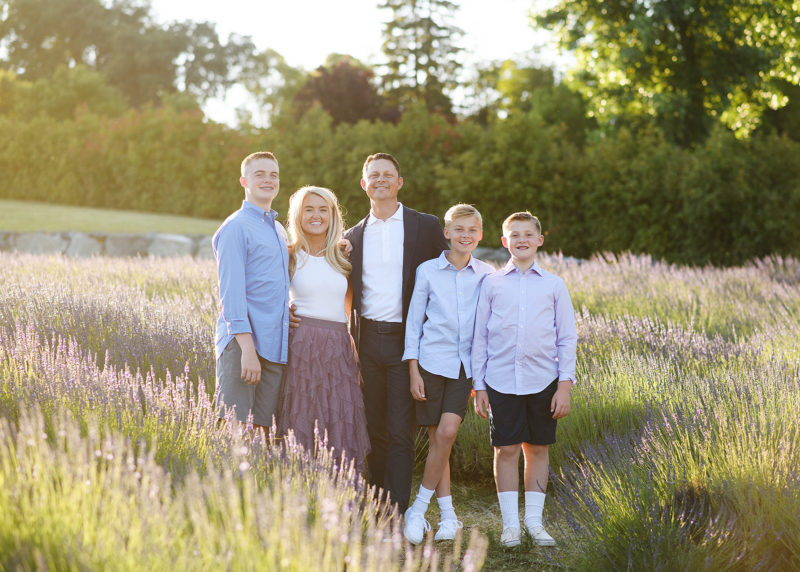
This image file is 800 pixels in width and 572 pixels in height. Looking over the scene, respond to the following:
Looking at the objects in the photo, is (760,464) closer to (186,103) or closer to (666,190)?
(666,190)

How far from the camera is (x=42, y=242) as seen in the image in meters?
15.7

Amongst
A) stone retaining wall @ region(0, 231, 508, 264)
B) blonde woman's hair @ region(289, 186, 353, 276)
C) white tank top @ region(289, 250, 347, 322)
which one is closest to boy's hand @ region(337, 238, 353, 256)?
blonde woman's hair @ region(289, 186, 353, 276)

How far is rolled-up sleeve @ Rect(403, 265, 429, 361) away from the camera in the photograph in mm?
3936

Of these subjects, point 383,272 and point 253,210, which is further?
point 383,272

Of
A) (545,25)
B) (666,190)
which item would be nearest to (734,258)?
(666,190)

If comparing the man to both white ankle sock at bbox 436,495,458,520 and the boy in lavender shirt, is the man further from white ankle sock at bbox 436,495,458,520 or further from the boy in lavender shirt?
the boy in lavender shirt

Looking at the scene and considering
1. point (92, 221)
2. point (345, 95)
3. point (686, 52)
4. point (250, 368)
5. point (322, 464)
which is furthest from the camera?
point (345, 95)

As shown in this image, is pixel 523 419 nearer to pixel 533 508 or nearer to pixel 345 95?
pixel 533 508

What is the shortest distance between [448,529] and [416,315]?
109 centimetres

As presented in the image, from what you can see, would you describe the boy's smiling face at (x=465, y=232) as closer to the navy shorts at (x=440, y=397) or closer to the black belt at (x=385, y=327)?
the black belt at (x=385, y=327)

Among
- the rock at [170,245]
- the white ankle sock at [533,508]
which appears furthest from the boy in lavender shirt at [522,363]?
the rock at [170,245]

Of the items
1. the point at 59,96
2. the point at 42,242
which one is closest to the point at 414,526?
the point at 42,242

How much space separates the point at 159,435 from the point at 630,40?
16791 mm

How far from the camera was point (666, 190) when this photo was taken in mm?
13930
